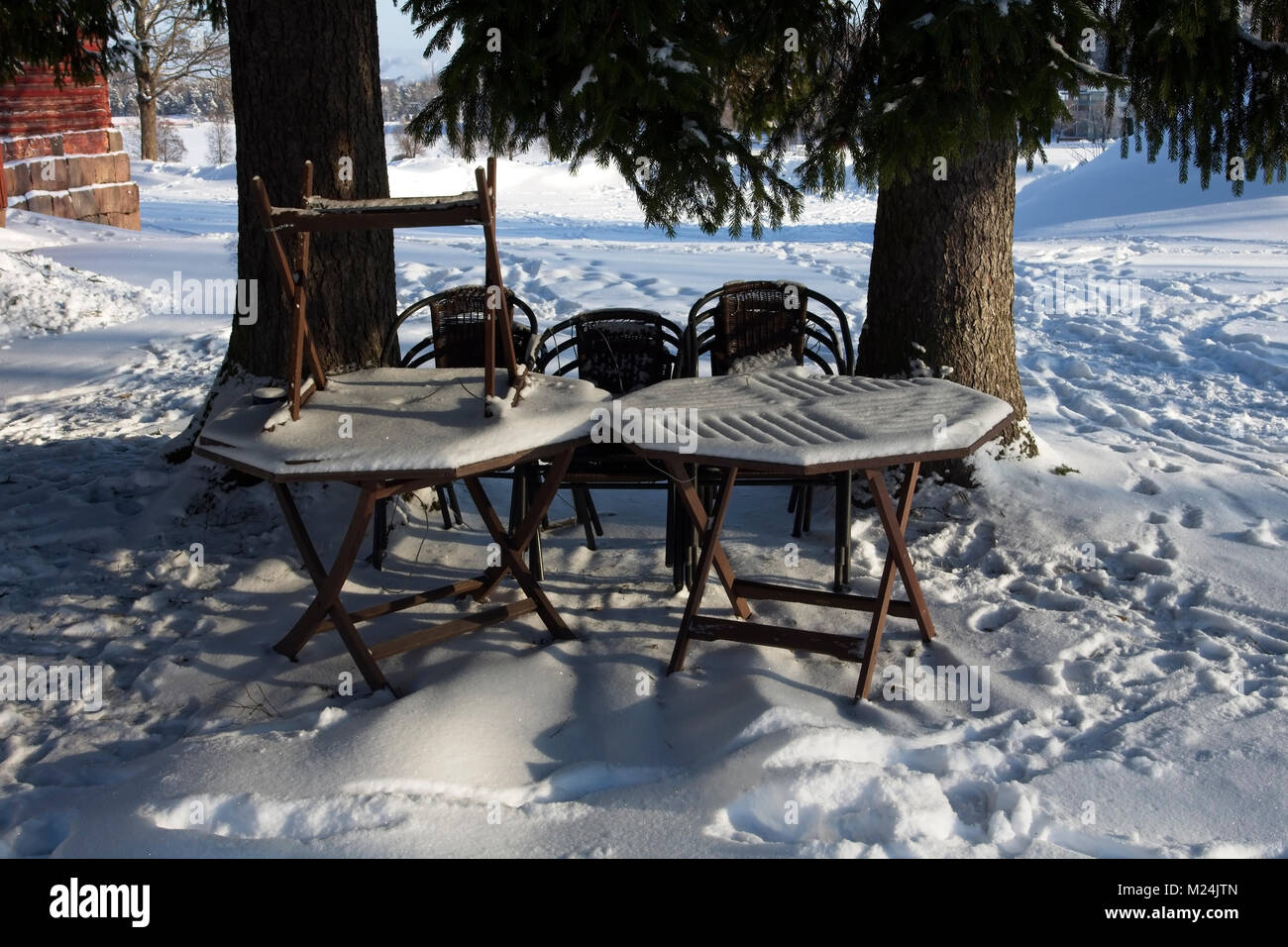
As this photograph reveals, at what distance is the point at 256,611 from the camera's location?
423 cm

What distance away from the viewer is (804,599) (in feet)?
12.7

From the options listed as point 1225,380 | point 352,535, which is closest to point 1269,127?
point 1225,380

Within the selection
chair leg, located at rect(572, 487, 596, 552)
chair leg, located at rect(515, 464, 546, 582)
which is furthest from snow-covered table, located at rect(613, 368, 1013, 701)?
chair leg, located at rect(572, 487, 596, 552)

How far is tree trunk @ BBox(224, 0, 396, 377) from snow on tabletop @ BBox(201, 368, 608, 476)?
30.7 inches

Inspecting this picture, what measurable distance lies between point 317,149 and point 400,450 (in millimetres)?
2063

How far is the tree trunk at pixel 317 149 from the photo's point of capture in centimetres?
474

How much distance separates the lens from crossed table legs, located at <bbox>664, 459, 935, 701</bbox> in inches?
141

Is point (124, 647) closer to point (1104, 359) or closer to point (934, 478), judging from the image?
point (934, 478)

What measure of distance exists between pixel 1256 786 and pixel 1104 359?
5449mm

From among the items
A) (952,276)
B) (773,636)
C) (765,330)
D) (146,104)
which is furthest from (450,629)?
(146,104)

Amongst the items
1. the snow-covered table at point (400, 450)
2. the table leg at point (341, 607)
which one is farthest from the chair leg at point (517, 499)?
the table leg at point (341, 607)

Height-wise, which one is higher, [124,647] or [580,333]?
[580,333]

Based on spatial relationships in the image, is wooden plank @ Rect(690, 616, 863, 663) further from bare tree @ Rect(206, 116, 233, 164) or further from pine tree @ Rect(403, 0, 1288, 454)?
bare tree @ Rect(206, 116, 233, 164)

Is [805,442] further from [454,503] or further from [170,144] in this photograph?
[170,144]
